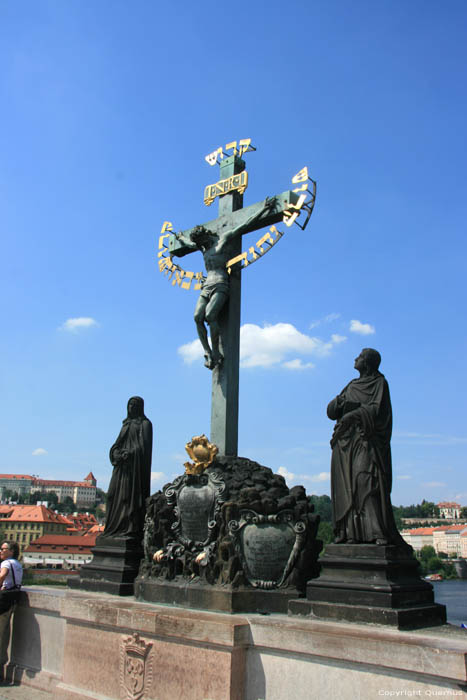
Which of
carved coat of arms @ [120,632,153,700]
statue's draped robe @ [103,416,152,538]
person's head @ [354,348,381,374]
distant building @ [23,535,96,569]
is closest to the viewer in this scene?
carved coat of arms @ [120,632,153,700]

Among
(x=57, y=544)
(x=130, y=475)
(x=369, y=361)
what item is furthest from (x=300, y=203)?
(x=57, y=544)

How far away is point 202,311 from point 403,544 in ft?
15.4

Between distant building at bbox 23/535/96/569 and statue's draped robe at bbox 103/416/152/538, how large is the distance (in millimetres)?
54068

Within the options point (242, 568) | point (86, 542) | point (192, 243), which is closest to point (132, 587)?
point (242, 568)

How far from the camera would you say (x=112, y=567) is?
8367mm

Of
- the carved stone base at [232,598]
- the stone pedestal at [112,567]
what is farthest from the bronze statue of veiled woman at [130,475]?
the carved stone base at [232,598]

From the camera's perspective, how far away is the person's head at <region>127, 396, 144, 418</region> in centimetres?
945

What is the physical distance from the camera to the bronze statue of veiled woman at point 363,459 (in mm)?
5762

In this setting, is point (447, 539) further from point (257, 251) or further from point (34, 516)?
A: point (257, 251)

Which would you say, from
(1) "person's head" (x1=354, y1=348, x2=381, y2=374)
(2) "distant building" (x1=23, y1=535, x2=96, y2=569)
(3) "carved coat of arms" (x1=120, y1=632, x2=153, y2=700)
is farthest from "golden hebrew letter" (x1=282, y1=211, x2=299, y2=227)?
(2) "distant building" (x1=23, y1=535, x2=96, y2=569)

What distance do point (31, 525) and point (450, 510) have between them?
11577 cm

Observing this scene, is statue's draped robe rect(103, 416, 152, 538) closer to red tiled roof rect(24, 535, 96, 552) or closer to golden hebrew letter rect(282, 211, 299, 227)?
golden hebrew letter rect(282, 211, 299, 227)

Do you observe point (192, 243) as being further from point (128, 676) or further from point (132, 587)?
point (128, 676)

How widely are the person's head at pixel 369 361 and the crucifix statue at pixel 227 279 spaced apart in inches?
108
